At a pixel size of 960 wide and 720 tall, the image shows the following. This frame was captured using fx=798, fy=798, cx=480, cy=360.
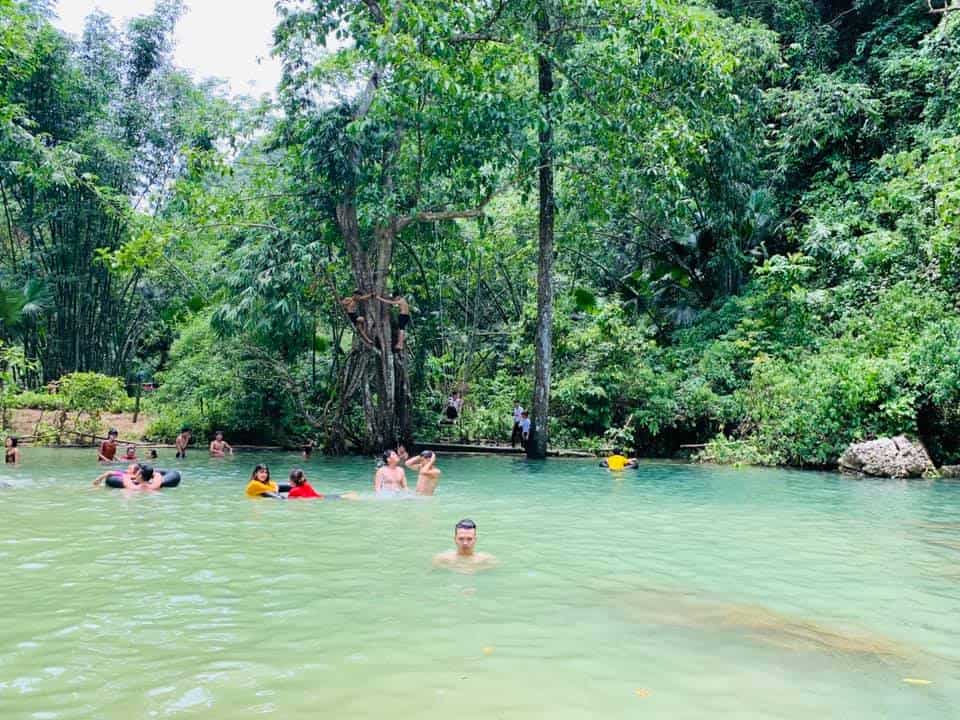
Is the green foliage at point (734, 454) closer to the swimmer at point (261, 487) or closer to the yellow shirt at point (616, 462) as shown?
the yellow shirt at point (616, 462)

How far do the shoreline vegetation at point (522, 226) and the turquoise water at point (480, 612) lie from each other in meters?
8.26

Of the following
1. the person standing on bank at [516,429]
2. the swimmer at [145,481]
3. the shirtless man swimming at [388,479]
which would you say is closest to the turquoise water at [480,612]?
the shirtless man swimming at [388,479]

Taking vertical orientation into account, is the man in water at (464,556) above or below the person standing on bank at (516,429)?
below

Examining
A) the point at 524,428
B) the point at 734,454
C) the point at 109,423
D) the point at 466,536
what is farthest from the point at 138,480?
the point at 109,423

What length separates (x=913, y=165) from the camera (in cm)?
2020

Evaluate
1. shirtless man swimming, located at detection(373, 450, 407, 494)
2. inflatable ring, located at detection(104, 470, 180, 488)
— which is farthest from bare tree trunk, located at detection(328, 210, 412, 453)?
shirtless man swimming, located at detection(373, 450, 407, 494)

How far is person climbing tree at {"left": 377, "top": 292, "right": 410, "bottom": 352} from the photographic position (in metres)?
18.8

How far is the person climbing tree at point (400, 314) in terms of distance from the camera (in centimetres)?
1883

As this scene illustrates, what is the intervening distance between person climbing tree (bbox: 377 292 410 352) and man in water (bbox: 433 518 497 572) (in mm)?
12157

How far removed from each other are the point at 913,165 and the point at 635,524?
15450mm

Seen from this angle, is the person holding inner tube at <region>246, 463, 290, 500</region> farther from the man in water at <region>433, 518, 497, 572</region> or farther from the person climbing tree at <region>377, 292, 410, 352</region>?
the person climbing tree at <region>377, 292, 410, 352</region>

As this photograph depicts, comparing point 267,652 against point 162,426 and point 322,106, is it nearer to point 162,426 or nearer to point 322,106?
point 322,106

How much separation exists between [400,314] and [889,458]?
1089cm

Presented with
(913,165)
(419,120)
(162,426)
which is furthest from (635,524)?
(162,426)
